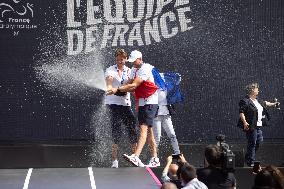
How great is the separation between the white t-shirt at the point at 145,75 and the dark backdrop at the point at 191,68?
1.89m

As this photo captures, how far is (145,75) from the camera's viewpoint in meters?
13.8

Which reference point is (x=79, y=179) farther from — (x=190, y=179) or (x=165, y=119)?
(x=190, y=179)

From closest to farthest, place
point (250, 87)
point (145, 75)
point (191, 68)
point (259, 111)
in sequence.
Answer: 1. point (145, 75)
2. point (250, 87)
3. point (259, 111)
4. point (191, 68)

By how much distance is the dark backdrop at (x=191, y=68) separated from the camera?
15609 mm

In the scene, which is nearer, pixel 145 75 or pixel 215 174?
pixel 215 174

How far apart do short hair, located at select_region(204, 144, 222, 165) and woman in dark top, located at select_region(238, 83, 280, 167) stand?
5.76 meters

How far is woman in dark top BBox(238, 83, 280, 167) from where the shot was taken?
591 inches

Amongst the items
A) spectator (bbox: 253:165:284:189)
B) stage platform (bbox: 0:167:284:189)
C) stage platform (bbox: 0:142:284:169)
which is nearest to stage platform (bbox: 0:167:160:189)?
stage platform (bbox: 0:167:284:189)

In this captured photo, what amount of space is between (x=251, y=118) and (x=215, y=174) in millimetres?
5845

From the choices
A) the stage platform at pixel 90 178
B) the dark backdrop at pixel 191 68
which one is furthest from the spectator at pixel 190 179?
the dark backdrop at pixel 191 68

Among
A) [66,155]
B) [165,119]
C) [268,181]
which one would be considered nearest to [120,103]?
[165,119]

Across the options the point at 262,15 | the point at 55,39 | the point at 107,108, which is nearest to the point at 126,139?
the point at 107,108

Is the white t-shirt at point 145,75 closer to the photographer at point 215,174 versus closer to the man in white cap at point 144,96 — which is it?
the man in white cap at point 144,96

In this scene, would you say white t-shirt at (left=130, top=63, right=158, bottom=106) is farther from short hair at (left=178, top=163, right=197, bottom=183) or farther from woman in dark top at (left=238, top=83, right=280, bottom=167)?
short hair at (left=178, top=163, right=197, bottom=183)
